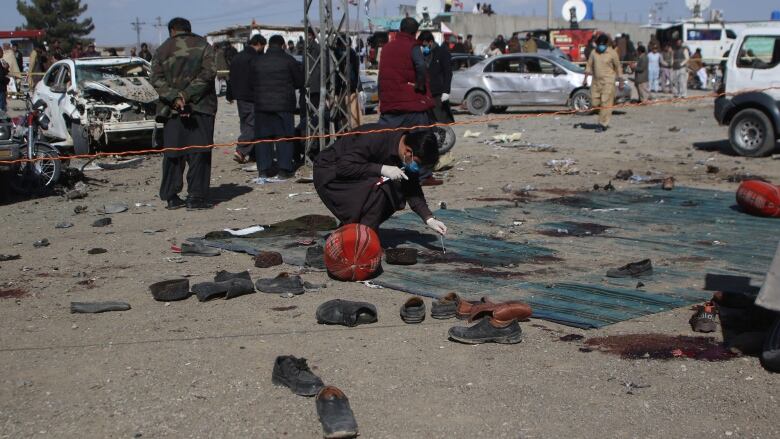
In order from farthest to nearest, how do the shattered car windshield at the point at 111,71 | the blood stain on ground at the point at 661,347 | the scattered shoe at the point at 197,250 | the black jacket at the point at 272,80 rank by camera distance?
the shattered car windshield at the point at 111,71 → the black jacket at the point at 272,80 → the scattered shoe at the point at 197,250 → the blood stain on ground at the point at 661,347

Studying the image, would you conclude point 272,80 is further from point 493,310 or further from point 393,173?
point 493,310

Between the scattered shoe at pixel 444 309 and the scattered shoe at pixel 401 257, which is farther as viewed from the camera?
the scattered shoe at pixel 401 257

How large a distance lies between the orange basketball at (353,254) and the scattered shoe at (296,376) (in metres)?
2.03

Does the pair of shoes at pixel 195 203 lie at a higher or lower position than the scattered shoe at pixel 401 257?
higher

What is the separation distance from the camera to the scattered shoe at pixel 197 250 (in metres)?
8.42

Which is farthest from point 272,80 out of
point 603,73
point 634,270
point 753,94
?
point 603,73

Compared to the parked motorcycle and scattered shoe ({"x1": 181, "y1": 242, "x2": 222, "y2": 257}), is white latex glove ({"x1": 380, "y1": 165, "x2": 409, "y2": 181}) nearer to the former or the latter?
scattered shoe ({"x1": 181, "y1": 242, "x2": 222, "y2": 257})

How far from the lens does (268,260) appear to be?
7867 mm

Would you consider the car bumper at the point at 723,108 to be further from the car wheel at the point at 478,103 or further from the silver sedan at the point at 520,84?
the car wheel at the point at 478,103

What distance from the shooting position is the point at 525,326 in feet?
20.0

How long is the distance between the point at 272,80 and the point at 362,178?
5.69 m

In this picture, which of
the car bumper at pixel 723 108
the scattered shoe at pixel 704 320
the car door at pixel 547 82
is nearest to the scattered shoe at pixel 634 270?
the scattered shoe at pixel 704 320

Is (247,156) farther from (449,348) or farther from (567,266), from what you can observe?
(449,348)

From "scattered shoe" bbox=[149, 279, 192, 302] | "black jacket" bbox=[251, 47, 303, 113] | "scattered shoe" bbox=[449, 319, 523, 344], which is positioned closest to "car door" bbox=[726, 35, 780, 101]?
"black jacket" bbox=[251, 47, 303, 113]
